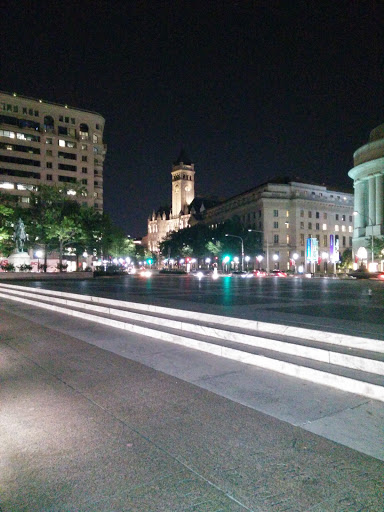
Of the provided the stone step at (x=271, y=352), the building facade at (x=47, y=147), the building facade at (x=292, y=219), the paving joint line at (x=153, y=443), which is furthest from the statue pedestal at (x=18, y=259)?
the building facade at (x=292, y=219)

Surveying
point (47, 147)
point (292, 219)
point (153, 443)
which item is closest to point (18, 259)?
point (153, 443)

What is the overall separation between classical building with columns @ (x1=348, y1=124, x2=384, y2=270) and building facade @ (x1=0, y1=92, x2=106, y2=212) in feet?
188

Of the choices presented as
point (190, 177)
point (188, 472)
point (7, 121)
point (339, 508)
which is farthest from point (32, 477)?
point (190, 177)

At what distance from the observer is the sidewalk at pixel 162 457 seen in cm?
332

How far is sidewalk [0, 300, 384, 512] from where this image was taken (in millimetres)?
3318

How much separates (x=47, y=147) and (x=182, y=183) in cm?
9478

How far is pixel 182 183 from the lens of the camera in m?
183

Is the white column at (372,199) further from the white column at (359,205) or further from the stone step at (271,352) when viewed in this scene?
the stone step at (271,352)

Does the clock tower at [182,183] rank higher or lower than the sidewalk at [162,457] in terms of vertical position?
higher

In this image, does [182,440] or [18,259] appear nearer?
[182,440]

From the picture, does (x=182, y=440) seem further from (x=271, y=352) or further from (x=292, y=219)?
(x=292, y=219)

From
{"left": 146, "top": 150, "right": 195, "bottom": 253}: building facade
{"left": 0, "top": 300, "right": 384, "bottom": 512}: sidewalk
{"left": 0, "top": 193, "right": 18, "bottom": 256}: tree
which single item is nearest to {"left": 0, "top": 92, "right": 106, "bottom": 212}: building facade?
{"left": 0, "top": 193, "right": 18, "bottom": 256}: tree

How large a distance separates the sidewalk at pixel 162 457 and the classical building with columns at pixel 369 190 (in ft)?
225

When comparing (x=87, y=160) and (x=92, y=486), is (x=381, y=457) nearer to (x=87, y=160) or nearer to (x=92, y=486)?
(x=92, y=486)
